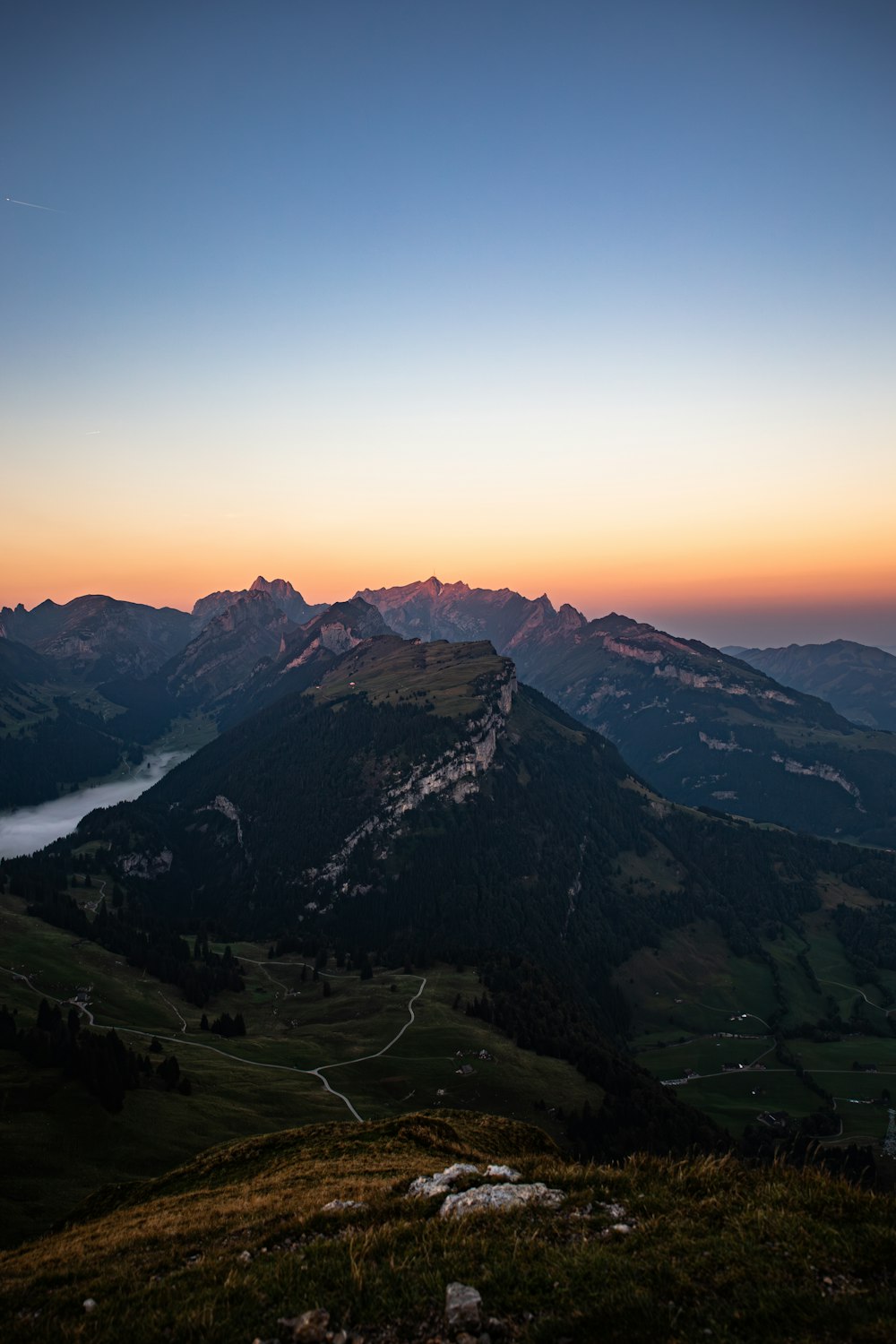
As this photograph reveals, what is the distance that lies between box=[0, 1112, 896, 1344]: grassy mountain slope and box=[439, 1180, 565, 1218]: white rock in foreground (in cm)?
57

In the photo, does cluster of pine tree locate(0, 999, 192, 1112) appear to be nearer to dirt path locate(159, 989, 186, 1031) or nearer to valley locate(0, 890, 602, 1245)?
valley locate(0, 890, 602, 1245)

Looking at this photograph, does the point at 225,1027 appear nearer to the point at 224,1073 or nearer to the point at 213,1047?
the point at 213,1047

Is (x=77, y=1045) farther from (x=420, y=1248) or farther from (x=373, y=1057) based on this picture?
(x=420, y=1248)

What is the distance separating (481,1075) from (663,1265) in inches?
5416

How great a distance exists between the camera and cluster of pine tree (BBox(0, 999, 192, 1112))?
252 feet

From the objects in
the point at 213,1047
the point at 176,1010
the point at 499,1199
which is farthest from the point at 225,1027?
the point at 499,1199

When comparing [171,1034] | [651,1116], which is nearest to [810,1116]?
[651,1116]

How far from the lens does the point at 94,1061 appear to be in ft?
263

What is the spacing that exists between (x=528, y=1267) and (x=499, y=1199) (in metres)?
6.21

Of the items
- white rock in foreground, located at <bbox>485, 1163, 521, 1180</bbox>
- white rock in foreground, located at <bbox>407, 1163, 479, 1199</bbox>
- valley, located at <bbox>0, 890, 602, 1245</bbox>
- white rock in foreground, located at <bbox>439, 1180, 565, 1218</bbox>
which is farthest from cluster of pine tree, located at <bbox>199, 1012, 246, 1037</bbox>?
white rock in foreground, located at <bbox>439, 1180, 565, 1218</bbox>

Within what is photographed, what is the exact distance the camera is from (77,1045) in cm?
8538

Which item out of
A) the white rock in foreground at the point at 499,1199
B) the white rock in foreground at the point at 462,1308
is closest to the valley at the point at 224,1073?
the white rock in foreground at the point at 499,1199

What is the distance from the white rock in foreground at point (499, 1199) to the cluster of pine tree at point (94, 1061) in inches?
2810

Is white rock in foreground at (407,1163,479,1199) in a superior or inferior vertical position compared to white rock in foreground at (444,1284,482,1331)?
inferior
